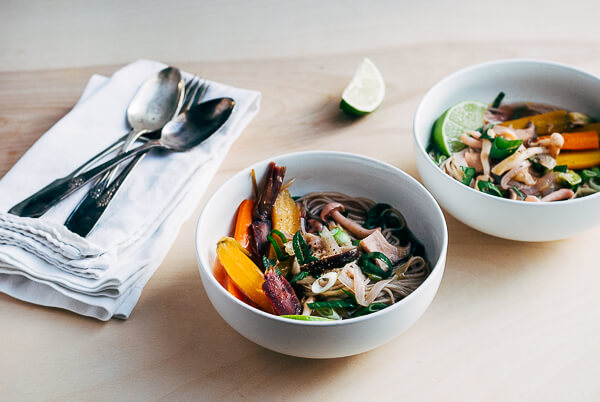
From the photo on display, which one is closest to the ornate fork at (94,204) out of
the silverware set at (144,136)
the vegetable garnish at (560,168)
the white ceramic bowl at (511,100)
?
the silverware set at (144,136)

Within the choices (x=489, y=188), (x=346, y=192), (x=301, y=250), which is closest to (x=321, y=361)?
(x=301, y=250)

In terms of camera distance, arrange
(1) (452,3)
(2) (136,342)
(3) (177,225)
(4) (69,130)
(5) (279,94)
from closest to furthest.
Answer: (2) (136,342)
(3) (177,225)
(4) (69,130)
(5) (279,94)
(1) (452,3)

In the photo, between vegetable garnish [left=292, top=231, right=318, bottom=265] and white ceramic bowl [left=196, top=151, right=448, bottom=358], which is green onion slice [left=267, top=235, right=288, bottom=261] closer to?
vegetable garnish [left=292, top=231, right=318, bottom=265]

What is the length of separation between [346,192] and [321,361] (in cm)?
47

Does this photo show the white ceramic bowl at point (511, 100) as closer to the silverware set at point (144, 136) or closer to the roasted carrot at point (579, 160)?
the roasted carrot at point (579, 160)

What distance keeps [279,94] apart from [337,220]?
738 mm

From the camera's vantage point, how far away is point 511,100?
175 centimetres

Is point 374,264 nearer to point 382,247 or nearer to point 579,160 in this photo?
point 382,247

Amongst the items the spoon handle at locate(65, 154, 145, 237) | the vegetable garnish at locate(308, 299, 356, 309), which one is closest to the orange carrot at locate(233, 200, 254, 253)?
the vegetable garnish at locate(308, 299, 356, 309)

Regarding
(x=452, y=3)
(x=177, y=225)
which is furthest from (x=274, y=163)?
(x=452, y=3)

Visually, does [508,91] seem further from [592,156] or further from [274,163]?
[274,163]

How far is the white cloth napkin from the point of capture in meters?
1.31

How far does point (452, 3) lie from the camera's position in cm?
241

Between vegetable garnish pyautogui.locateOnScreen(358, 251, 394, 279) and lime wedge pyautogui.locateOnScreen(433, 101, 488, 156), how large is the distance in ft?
1.55
